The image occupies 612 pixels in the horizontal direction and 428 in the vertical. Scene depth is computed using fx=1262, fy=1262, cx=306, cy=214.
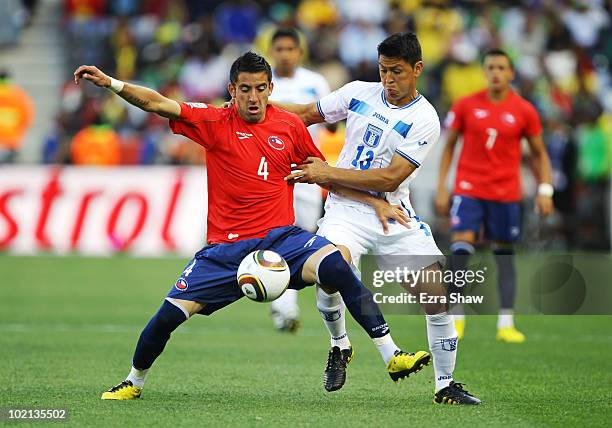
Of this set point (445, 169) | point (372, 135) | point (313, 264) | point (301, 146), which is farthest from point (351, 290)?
point (445, 169)

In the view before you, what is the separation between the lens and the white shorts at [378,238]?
8.15 m

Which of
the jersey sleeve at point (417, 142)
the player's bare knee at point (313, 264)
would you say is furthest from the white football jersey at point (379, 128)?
the player's bare knee at point (313, 264)

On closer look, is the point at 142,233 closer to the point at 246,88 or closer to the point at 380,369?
the point at 380,369

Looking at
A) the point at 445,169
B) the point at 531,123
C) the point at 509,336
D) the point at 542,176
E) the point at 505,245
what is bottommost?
the point at 509,336

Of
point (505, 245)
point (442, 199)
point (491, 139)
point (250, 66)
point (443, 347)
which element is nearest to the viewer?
point (250, 66)

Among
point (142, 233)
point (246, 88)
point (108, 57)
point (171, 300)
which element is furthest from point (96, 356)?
point (108, 57)

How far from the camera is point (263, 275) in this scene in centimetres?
748

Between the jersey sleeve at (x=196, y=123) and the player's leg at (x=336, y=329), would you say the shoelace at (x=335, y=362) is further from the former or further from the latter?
the jersey sleeve at (x=196, y=123)

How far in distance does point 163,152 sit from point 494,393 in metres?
14.5

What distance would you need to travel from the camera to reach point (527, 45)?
2536cm

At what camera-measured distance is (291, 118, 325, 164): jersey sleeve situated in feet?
26.2

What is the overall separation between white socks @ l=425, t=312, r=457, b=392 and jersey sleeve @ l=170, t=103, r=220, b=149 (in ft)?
5.98

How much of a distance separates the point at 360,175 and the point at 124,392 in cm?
200

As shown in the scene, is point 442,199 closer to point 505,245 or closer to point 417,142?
point 505,245
